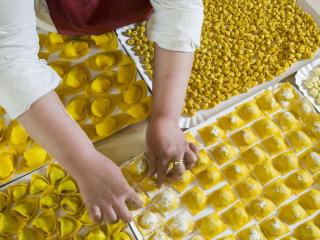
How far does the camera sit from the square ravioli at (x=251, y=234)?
2.02 ft

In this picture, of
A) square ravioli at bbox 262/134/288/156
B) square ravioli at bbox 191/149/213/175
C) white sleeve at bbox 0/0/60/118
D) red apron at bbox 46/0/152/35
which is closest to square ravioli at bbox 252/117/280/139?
square ravioli at bbox 262/134/288/156

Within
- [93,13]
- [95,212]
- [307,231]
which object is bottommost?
[307,231]

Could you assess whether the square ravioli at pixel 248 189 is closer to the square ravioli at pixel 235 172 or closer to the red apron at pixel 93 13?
the square ravioli at pixel 235 172

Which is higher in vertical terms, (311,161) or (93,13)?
(93,13)

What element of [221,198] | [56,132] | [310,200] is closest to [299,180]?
[310,200]

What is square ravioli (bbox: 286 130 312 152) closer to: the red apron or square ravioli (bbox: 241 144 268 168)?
square ravioli (bbox: 241 144 268 168)

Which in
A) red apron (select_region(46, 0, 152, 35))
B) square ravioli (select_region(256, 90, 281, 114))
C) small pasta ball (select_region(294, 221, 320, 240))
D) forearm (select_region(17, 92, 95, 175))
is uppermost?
red apron (select_region(46, 0, 152, 35))

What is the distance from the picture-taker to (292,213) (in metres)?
0.64

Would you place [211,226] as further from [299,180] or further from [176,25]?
[176,25]

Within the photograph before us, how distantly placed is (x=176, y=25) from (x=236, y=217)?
304mm

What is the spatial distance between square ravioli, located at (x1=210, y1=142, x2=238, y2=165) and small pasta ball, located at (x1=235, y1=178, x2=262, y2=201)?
0.15ft

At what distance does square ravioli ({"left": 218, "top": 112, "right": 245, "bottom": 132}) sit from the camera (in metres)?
0.69

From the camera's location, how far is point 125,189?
0.51m

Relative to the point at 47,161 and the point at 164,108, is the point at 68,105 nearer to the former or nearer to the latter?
the point at 47,161
